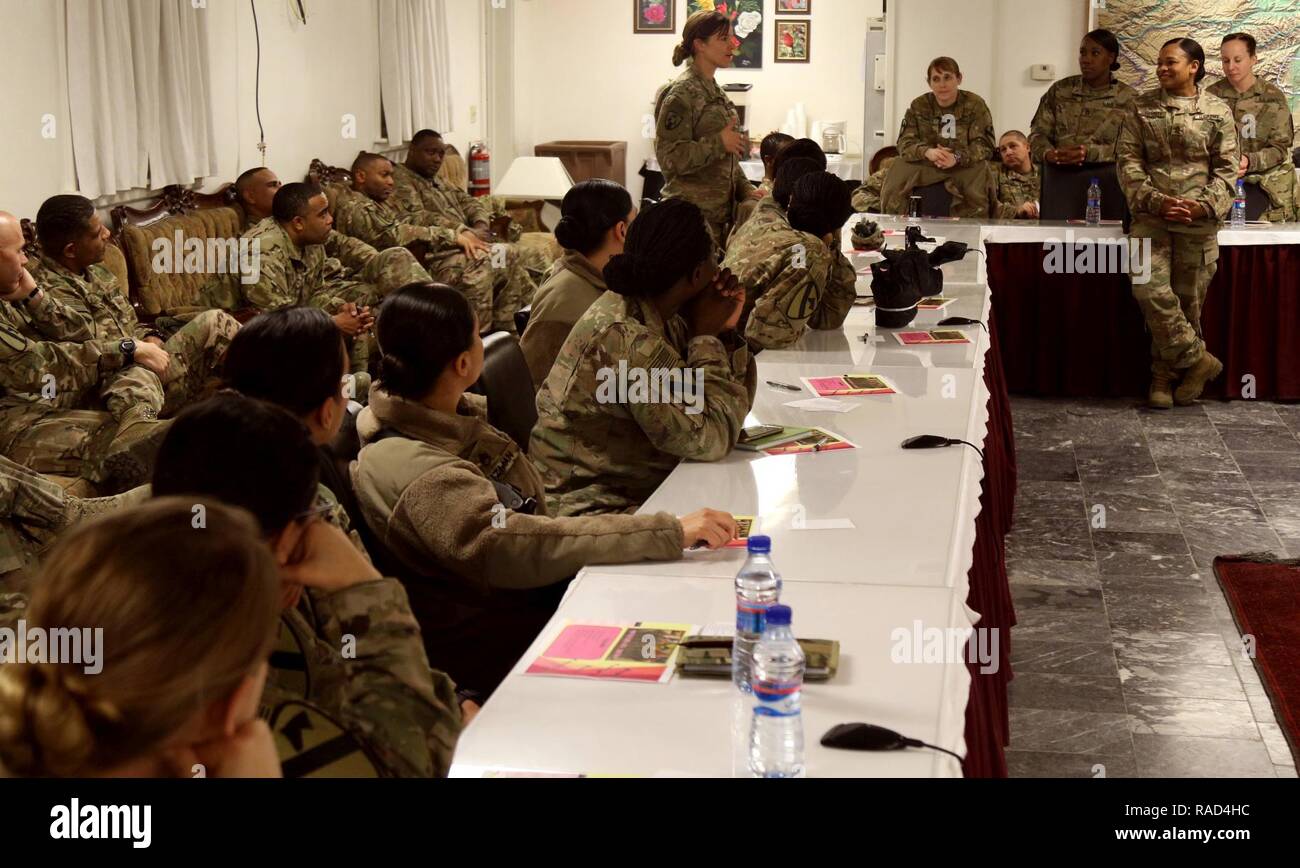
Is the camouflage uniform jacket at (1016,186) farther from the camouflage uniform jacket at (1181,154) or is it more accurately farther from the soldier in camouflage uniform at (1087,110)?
the camouflage uniform jacket at (1181,154)

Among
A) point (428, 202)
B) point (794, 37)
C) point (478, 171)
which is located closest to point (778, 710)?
point (428, 202)

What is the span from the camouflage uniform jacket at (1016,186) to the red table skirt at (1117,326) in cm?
109

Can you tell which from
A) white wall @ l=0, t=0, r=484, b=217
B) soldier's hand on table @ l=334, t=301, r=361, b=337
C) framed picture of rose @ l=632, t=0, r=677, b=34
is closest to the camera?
white wall @ l=0, t=0, r=484, b=217

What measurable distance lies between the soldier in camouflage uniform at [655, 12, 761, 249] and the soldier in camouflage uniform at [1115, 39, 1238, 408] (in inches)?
72.7

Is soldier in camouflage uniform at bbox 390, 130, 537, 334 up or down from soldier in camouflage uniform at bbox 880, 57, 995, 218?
down

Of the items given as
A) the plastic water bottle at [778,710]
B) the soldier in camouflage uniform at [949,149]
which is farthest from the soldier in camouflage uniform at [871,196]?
the plastic water bottle at [778,710]

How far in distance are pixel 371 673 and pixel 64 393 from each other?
302 cm

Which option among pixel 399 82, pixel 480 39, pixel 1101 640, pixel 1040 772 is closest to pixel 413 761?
pixel 1040 772

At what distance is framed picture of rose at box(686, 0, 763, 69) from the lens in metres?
11.9

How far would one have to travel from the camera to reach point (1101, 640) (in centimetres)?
413

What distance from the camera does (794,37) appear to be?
39.2 feet

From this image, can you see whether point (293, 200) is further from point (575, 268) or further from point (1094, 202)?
point (1094, 202)

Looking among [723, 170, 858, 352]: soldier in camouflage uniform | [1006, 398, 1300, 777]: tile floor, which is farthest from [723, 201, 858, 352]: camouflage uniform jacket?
[1006, 398, 1300, 777]: tile floor

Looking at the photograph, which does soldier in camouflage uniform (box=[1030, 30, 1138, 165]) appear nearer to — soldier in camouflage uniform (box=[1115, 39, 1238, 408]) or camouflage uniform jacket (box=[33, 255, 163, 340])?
soldier in camouflage uniform (box=[1115, 39, 1238, 408])
